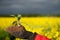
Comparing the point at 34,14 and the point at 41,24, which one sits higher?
the point at 34,14

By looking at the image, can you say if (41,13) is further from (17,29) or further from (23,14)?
(17,29)

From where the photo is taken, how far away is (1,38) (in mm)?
2182

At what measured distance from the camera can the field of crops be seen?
7.19ft

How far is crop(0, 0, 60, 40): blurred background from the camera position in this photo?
7.27 feet

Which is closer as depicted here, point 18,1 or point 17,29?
point 17,29

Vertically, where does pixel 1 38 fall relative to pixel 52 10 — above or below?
below

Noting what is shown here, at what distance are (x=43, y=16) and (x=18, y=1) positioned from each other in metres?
0.35

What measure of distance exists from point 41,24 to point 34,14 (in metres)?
0.15

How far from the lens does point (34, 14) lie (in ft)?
7.45

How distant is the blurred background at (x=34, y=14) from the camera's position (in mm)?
2215

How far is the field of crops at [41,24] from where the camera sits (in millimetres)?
2191

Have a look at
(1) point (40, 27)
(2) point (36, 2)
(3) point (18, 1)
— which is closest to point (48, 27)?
(1) point (40, 27)

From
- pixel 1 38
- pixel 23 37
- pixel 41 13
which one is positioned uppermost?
pixel 41 13

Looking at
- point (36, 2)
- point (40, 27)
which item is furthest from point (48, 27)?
point (36, 2)
